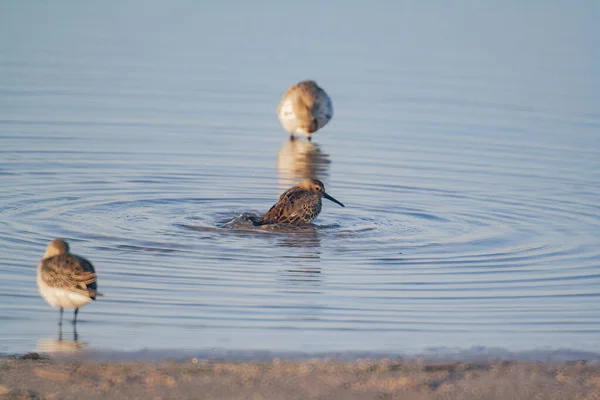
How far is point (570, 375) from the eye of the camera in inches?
372

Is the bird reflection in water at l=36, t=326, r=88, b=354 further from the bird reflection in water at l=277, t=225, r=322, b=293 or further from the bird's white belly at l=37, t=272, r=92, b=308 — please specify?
the bird reflection in water at l=277, t=225, r=322, b=293

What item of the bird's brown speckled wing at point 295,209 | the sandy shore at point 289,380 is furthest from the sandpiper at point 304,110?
the sandy shore at point 289,380

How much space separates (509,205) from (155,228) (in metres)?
4.41

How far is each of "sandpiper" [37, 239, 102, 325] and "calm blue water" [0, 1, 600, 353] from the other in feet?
0.77

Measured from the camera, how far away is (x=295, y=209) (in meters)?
14.8

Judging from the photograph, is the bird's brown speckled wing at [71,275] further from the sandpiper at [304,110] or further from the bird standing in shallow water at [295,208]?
the sandpiper at [304,110]

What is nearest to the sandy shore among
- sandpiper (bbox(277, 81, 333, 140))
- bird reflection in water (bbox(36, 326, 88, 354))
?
bird reflection in water (bbox(36, 326, 88, 354))

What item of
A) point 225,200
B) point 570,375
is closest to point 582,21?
point 225,200

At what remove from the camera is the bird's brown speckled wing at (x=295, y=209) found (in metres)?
14.8

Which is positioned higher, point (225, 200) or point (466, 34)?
point (466, 34)

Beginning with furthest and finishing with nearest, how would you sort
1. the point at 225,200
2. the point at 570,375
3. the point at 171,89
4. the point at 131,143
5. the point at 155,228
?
the point at 171,89, the point at 131,143, the point at 225,200, the point at 155,228, the point at 570,375

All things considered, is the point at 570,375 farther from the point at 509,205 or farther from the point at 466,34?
the point at 466,34

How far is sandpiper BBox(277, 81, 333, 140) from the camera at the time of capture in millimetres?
20766

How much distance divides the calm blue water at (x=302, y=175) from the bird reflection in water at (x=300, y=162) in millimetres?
75
